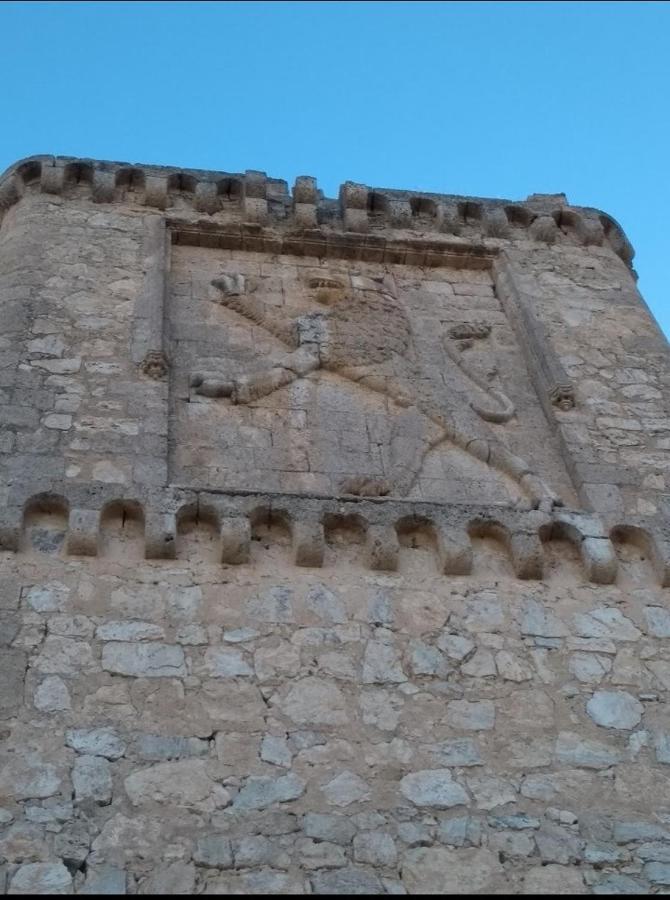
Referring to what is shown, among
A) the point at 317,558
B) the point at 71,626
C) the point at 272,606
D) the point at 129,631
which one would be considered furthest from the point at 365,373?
the point at 71,626

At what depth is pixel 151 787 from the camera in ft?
16.0

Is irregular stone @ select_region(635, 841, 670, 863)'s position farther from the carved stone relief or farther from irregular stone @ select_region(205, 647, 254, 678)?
the carved stone relief

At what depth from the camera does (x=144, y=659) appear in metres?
5.38

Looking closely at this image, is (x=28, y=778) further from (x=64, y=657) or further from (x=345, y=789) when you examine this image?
(x=345, y=789)

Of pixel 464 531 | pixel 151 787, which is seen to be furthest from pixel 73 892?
pixel 464 531

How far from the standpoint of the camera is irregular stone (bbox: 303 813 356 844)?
15.8ft

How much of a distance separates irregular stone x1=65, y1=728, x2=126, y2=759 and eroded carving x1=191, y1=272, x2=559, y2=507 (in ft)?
6.78

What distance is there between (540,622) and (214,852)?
6.70ft

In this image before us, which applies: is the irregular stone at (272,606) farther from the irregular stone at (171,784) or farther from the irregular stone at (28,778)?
the irregular stone at (28,778)

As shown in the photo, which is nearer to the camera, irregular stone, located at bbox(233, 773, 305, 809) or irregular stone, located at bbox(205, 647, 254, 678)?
irregular stone, located at bbox(233, 773, 305, 809)

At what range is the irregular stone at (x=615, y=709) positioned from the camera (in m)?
5.48

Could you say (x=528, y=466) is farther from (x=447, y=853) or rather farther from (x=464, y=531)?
(x=447, y=853)

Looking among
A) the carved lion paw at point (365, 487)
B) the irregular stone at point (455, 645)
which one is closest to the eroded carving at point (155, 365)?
the carved lion paw at point (365, 487)

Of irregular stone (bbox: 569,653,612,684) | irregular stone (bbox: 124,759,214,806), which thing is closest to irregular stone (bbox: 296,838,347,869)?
irregular stone (bbox: 124,759,214,806)
